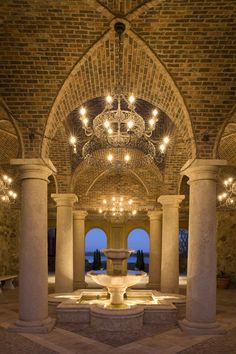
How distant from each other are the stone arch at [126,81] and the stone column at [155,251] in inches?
335

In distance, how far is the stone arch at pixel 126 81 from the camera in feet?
25.5

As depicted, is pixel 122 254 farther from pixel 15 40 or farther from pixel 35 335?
pixel 15 40

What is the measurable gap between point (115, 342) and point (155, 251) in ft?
31.0

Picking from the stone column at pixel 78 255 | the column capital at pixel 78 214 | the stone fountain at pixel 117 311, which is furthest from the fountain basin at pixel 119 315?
the column capital at pixel 78 214

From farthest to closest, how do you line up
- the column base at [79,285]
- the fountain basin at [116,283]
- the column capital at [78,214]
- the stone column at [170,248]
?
the column capital at [78,214] < the column base at [79,285] < the stone column at [170,248] < the fountain basin at [116,283]

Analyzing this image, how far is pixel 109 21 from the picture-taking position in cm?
709

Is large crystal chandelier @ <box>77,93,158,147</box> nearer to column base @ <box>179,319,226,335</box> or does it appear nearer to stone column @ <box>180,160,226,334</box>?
stone column @ <box>180,160,226,334</box>

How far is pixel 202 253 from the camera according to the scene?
26.1 feet

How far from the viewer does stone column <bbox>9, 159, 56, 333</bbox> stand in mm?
7836

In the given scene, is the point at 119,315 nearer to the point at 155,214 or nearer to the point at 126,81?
the point at 126,81

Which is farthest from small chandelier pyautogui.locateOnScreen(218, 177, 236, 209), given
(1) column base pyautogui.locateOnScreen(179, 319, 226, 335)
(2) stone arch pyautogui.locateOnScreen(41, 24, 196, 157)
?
(1) column base pyautogui.locateOnScreen(179, 319, 226, 335)

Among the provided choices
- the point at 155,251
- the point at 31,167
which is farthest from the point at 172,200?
the point at 31,167

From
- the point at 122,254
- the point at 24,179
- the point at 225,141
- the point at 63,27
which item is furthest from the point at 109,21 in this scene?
the point at 225,141

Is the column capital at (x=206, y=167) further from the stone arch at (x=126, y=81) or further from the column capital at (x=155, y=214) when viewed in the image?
the column capital at (x=155, y=214)
